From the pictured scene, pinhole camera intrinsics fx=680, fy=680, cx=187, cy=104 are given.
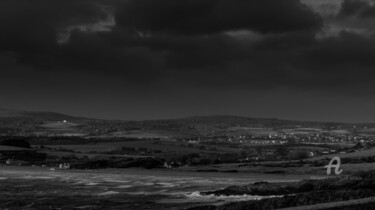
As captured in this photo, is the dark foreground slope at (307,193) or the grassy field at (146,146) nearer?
the dark foreground slope at (307,193)

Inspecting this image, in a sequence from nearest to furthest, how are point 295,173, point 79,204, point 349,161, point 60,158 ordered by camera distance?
1. point 79,204
2. point 295,173
3. point 349,161
4. point 60,158

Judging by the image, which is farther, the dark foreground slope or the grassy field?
the grassy field

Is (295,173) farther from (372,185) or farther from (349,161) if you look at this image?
(372,185)

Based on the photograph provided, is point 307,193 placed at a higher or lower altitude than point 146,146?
lower

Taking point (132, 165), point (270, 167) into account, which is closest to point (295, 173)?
point (270, 167)

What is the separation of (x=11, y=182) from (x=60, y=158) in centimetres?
5087

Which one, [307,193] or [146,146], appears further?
[146,146]

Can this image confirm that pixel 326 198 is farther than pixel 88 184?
No

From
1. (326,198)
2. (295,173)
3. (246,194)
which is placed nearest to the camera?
(326,198)

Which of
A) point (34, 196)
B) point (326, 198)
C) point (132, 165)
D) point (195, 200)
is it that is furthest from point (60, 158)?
point (326, 198)

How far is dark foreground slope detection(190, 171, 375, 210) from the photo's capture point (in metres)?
33.8

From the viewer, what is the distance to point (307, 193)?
35.8 meters

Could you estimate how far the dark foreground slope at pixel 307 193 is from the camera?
33844mm

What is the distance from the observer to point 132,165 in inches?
3745
